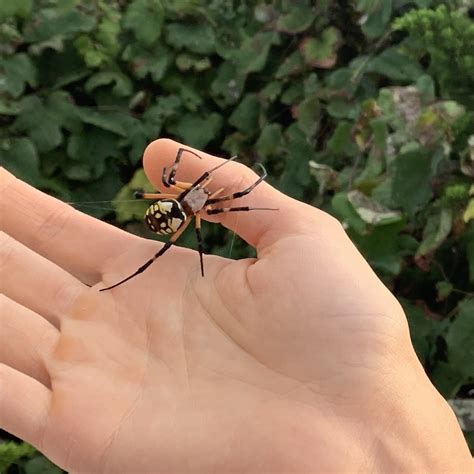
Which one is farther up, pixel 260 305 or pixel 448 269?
pixel 260 305

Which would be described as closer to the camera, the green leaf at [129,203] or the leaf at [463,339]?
the leaf at [463,339]

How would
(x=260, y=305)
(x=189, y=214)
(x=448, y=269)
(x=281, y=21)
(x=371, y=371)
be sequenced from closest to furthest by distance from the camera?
(x=371, y=371), (x=260, y=305), (x=189, y=214), (x=448, y=269), (x=281, y=21)

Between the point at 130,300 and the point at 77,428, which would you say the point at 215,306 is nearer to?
the point at 130,300

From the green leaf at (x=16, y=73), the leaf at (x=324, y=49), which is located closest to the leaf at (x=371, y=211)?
the leaf at (x=324, y=49)

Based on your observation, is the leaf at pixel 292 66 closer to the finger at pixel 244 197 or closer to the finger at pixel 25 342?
the finger at pixel 244 197

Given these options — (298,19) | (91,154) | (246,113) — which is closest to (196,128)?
(246,113)

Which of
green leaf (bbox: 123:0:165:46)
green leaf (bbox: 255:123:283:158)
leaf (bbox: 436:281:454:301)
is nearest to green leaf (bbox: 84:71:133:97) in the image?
green leaf (bbox: 123:0:165:46)

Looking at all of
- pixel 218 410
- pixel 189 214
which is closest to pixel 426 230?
pixel 189 214

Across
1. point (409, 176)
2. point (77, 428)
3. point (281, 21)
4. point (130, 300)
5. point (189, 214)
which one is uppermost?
point (281, 21)
